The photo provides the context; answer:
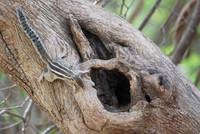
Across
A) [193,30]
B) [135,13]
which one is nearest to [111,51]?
[193,30]

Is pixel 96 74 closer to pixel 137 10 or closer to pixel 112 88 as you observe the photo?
pixel 112 88

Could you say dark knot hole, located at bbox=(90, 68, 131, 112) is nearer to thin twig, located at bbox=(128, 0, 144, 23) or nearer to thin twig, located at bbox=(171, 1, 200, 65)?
thin twig, located at bbox=(171, 1, 200, 65)

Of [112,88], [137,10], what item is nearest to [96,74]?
[112,88]

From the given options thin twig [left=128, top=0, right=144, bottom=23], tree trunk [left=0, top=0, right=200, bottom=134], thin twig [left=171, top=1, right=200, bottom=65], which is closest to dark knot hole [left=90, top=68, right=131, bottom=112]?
tree trunk [left=0, top=0, right=200, bottom=134]

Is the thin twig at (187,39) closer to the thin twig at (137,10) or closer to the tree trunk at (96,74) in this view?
the thin twig at (137,10)

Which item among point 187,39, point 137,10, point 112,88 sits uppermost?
point 187,39

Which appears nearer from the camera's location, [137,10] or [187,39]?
[187,39]

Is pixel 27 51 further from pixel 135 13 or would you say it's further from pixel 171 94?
pixel 135 13
